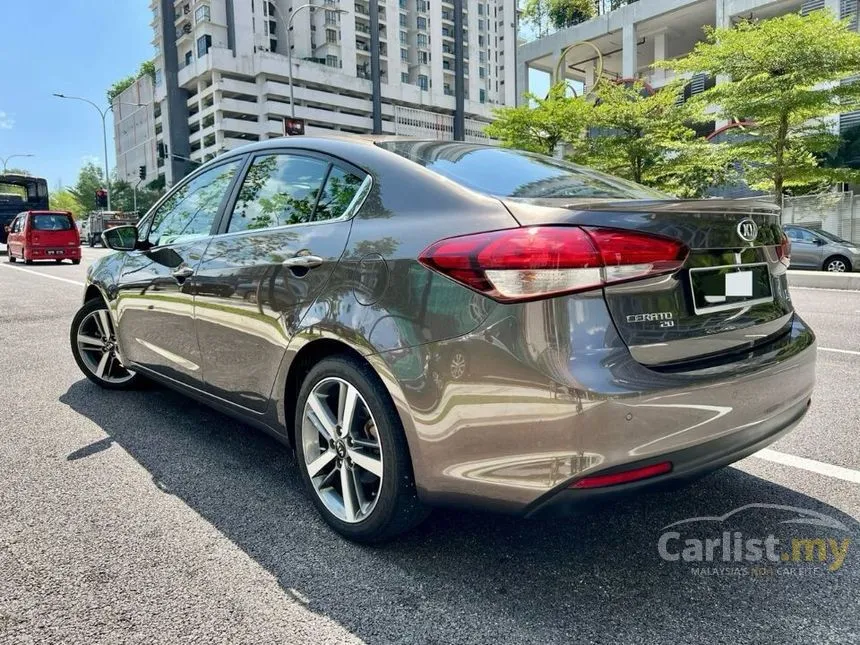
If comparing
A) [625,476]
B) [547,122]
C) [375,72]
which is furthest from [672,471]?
[375,72]

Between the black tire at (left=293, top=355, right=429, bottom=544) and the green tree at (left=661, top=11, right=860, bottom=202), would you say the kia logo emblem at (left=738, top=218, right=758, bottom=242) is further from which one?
the green tree at (left=661, top=11, right=860, bottom=202)

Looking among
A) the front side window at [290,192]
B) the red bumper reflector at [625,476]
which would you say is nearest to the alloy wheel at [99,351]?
the front side window at [290,192]

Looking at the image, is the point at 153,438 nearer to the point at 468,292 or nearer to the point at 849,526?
the point at 468,292

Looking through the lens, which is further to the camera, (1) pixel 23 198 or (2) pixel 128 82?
(2) pixel 128 82

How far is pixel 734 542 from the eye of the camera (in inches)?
91.7

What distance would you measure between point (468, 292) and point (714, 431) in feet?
2.76

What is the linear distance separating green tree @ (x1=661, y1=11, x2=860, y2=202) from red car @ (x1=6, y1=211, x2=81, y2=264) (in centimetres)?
1887

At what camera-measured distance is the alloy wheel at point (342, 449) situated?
227cm

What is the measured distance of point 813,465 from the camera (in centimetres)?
303

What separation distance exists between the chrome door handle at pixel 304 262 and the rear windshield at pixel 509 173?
0.51m

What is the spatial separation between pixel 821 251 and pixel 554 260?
55.5 ft

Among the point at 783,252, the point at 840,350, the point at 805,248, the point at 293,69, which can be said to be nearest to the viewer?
the point at 783,252

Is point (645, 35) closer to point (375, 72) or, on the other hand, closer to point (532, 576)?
point (375, 72)

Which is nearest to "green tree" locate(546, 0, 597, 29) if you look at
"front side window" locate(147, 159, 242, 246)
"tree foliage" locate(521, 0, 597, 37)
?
"tree foliage" locate(521, 0, 597, 37)
